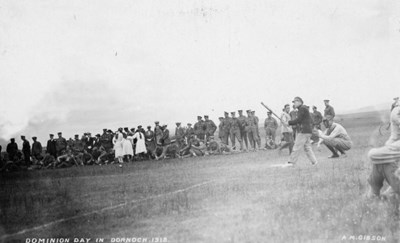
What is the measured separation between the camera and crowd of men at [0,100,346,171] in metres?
13.5

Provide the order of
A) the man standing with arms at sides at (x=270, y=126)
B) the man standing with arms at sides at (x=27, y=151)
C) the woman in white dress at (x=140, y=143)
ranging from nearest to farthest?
1. the man standing with arms at sides at (x=27, y=151)
2. the woman in white dress at (x=140, y=143)
3. the man standing with arms at sides at (x=270, y=126)

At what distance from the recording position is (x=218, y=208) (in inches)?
236

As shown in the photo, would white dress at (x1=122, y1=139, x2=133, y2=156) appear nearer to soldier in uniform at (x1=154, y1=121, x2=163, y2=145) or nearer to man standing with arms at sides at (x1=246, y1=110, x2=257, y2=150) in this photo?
soldier in uniform at (x1=154, y1=121, x2=163, y2=145)

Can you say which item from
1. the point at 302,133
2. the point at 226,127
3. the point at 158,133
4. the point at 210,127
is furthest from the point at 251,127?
the point at 302,133

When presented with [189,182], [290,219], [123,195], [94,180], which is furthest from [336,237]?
[94,180]

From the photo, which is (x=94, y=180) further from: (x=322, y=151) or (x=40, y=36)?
(x=322, y=151)

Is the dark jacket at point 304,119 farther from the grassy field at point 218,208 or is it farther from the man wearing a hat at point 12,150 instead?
the man wearing a hat at point 12,150

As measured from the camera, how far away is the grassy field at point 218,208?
5.17m

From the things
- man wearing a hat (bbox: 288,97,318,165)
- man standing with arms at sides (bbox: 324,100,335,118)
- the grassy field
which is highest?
man standing with arms at sides (bbox: 324,100,335,118)

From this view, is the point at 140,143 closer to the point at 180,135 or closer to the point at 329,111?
the point at 180,135

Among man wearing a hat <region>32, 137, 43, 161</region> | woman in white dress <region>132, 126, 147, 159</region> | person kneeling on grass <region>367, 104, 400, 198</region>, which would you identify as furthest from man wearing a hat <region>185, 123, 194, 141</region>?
person kneeling on grass <region>367, 104, 400, 198</region>

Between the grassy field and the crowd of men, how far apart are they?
5176mm

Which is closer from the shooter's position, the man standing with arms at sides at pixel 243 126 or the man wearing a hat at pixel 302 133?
the man wearing a hat at pixel 302 133

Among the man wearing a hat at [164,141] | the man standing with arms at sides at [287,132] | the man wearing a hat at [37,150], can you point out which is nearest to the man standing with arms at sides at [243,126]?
the man wearing a hat at [164,141]
